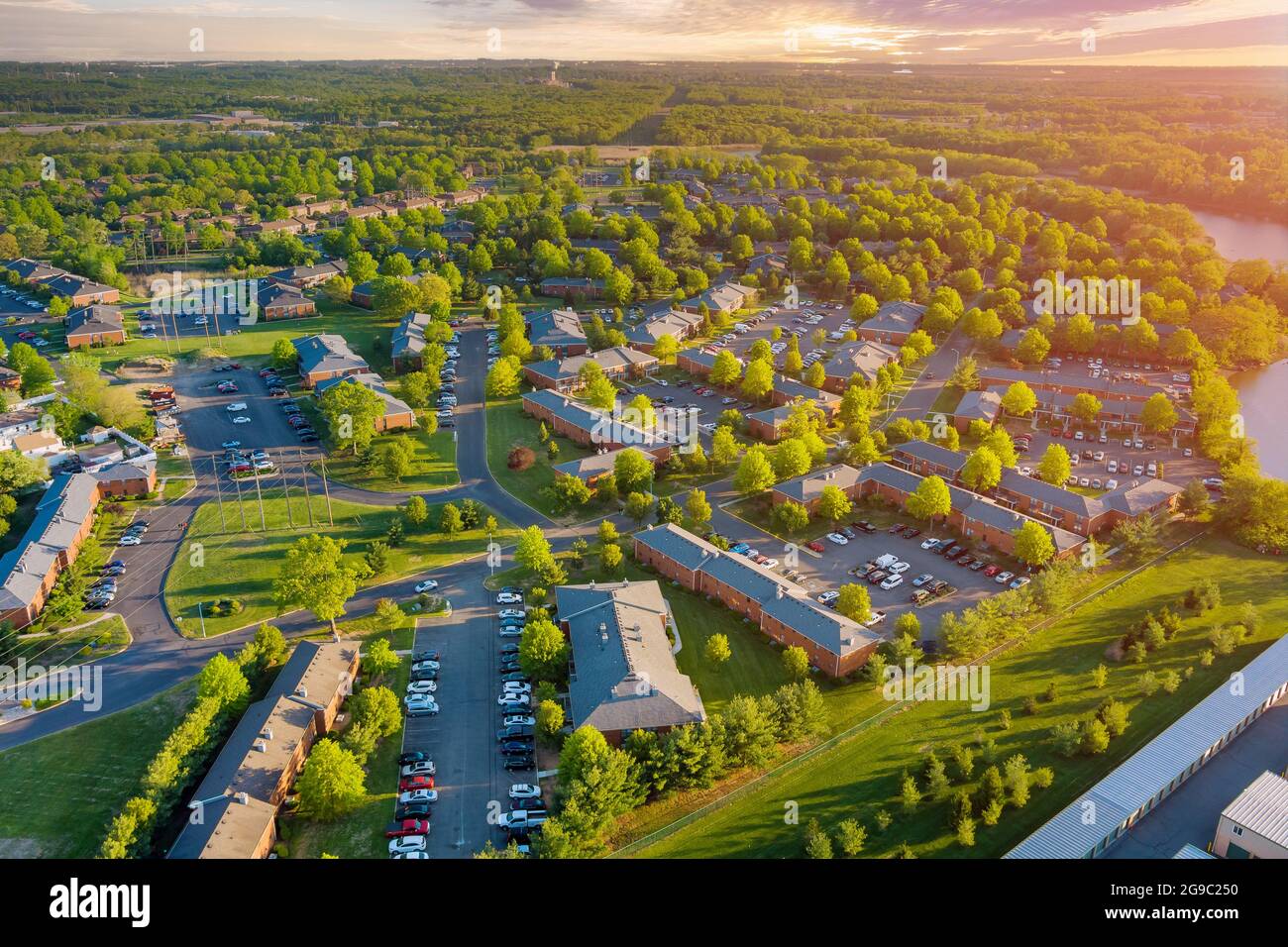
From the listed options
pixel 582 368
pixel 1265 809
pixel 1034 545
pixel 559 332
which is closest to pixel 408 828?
pixel 1265 809

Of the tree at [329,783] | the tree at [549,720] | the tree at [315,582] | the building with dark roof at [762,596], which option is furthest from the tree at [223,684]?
the building with dark roof at [762,596]

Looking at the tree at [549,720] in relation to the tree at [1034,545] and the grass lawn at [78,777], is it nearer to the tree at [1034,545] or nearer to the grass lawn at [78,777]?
the grass lawn at [78,777]

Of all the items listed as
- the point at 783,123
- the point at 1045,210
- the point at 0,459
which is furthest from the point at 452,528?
the point at 783,123

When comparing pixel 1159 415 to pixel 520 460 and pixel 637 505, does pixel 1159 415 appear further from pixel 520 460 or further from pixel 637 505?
pixel 520 460

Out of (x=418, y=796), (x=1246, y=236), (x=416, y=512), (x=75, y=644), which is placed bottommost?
(x=418, y=796)

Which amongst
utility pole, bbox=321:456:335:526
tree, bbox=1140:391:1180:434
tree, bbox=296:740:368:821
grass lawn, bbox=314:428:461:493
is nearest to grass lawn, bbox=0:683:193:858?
tree, bbox=296:740:368:821

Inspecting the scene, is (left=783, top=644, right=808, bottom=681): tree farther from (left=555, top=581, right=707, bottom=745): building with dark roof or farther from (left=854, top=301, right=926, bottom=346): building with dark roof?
(left=854, top=301, right=926, bottom=346): building with dark roof
